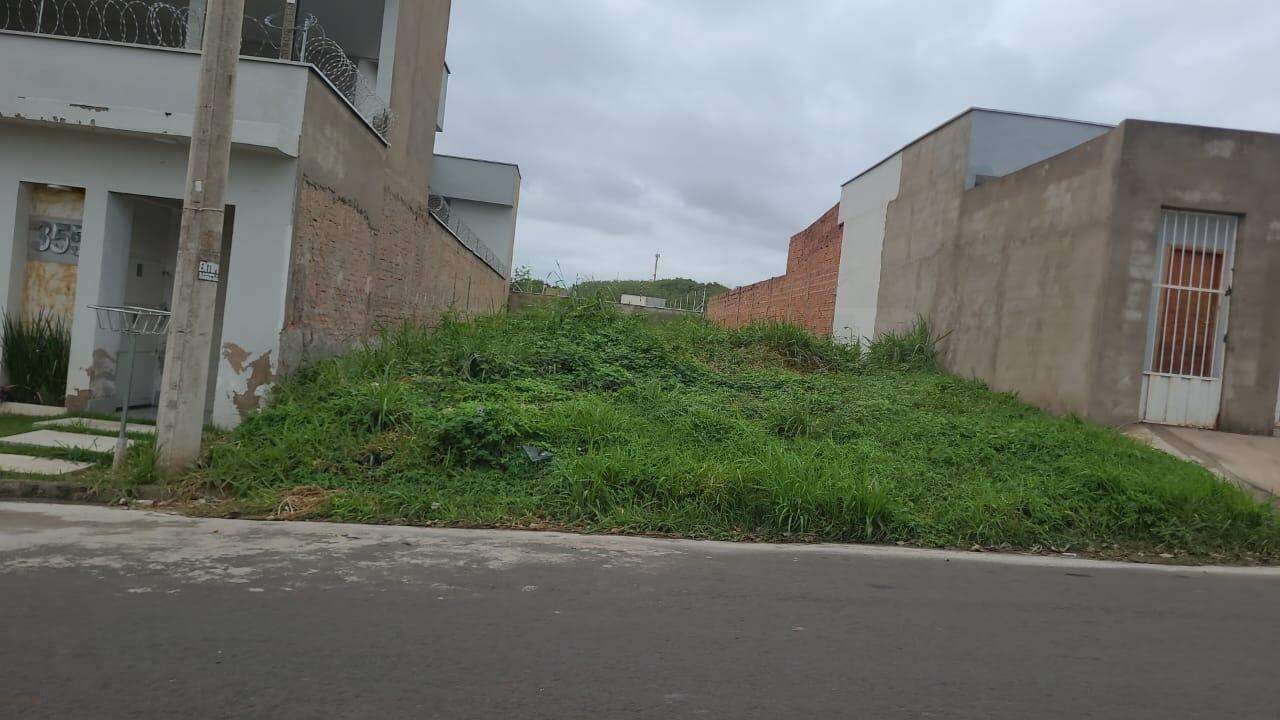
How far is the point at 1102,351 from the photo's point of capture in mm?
10023

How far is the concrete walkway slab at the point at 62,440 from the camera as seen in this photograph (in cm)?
775

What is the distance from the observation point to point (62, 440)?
8031mm

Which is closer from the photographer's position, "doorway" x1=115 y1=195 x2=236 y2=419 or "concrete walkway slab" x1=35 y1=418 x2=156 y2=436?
"concrete walkway slab" x1=35 y1=418 x2=156 y2=436

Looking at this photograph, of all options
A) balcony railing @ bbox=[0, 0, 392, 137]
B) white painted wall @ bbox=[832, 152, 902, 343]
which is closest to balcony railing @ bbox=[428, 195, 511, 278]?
balcony railing @ bbox=[0, 0, 392, 137]

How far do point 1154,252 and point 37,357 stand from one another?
1302cm

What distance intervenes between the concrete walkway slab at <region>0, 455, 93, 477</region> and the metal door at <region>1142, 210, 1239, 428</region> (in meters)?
11.3

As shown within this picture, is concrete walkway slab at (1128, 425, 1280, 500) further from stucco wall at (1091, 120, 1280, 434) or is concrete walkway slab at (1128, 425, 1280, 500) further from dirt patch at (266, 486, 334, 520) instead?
dirt patch at (266, 486, 334, 520)

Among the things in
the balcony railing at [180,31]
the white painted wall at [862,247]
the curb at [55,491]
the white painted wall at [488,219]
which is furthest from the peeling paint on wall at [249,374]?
the white painted wall at [488,219]

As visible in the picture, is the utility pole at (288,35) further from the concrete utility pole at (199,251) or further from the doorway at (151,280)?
the concrete utility pole at (199,251)

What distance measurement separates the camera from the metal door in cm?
1011

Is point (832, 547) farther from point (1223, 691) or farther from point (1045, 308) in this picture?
point (1045, 308)

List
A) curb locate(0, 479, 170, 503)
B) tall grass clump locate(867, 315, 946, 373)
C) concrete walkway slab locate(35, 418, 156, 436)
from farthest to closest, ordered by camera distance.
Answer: tall grass clump locate(867, 315, 946, 373), concrete walkway slab locate(35, 418, 156, 436), curb locate(0, 479, 170, 503)

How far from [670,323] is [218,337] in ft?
24.9

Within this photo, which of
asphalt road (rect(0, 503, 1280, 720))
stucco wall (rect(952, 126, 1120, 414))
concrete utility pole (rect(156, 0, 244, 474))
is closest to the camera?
asphalt road (rect(0, 503, 1280, 720))
